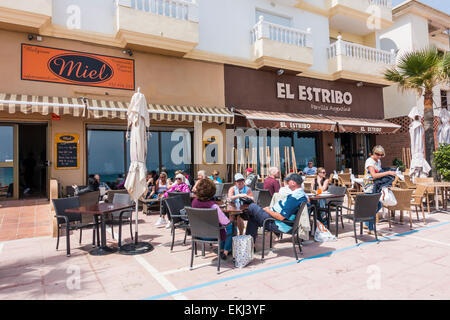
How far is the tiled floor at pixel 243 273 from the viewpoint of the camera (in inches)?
134

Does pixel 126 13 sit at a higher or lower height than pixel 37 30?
higher

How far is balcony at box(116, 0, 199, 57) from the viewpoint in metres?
9.17

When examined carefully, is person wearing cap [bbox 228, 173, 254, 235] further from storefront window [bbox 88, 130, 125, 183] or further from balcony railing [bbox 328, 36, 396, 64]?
balcony railing [bbox 328, 36, 396, 64]

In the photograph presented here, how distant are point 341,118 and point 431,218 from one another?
24.9 ft

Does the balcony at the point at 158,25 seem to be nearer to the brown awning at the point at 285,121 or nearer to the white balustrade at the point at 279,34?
the white balustrade at the point at 279,34

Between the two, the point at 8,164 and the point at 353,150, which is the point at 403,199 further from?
the point at 8,164

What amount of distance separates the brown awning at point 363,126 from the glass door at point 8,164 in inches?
487

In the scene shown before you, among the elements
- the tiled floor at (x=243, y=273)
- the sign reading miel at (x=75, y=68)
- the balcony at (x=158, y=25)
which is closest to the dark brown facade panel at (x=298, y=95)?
the balcony at (x=158, y=25)

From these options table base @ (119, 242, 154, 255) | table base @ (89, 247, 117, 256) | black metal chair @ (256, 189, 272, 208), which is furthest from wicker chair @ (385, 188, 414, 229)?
table base @ (89, 247, 117, 256)

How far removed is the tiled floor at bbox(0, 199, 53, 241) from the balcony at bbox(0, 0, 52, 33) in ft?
16.4

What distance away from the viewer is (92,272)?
4199mm

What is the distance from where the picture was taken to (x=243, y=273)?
4.05 meters
